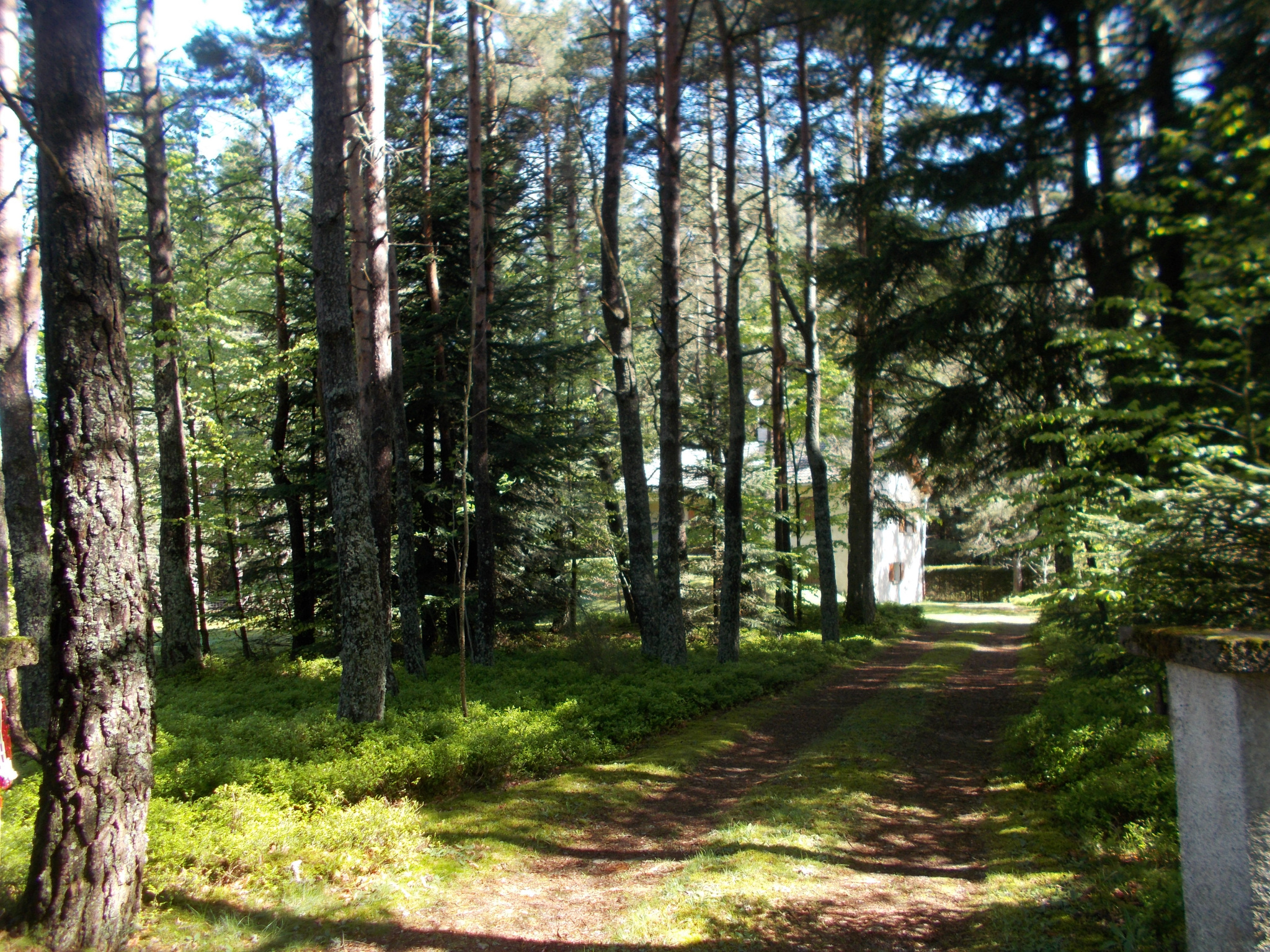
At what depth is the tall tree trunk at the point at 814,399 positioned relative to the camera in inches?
639

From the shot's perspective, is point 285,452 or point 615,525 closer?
point 285,452

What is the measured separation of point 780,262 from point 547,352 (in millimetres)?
5040

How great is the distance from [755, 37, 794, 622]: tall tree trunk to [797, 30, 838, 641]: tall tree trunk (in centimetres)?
78

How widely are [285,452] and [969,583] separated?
1391 inches

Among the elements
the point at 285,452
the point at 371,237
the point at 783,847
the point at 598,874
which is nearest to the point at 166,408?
the point at 285,452

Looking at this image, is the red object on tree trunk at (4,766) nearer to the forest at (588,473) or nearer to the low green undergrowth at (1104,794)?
the forest at (588,473)

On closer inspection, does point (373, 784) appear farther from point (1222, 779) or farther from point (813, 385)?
point (813, 385)

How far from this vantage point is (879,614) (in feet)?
74.6

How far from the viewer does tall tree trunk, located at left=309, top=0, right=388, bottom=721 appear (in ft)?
26.8

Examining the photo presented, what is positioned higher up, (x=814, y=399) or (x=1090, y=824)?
(x=814, y=399)

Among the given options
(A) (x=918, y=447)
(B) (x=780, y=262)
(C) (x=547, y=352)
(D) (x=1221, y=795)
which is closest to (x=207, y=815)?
(D) (x=1221, y=795)

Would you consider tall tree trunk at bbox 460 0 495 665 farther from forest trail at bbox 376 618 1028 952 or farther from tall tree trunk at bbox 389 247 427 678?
forest trail at bbox 376 618 1028 952

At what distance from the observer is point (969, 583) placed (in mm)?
41000

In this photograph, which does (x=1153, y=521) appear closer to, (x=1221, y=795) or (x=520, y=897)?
(x=1221, y=795)
